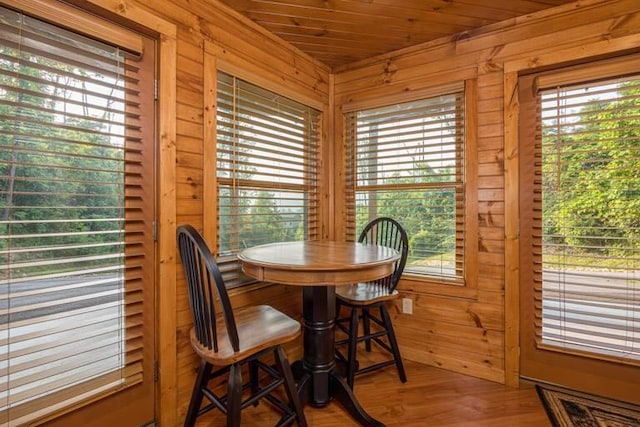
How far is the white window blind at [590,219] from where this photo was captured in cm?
176

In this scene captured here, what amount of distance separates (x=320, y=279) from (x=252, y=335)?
40cm

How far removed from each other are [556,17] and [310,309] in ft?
7.52

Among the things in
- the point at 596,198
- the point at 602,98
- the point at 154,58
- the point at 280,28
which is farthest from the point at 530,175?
the point at 154,58

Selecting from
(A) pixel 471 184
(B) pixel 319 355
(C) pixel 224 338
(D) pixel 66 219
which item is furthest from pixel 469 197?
(D) pixel 66 219

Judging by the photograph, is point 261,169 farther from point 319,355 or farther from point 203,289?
point 319,355

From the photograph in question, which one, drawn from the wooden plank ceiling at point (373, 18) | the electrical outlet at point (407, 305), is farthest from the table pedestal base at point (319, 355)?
the wooden plank ceiling at point (373, 18)

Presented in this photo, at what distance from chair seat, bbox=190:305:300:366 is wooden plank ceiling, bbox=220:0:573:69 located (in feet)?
5.91

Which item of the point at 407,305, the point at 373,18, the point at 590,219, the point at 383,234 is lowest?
the point at 407,305

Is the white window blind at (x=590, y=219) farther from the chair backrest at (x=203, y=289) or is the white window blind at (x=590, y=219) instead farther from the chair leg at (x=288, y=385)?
the chair backrest at (x=203, y=289)

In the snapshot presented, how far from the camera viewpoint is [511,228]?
2029 mm

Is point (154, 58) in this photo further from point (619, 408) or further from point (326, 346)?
point (619, 408)

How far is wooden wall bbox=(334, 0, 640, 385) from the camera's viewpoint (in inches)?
73.0

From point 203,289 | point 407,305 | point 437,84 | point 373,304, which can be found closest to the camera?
point 203,289

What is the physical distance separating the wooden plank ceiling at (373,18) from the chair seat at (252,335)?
5.91ft
